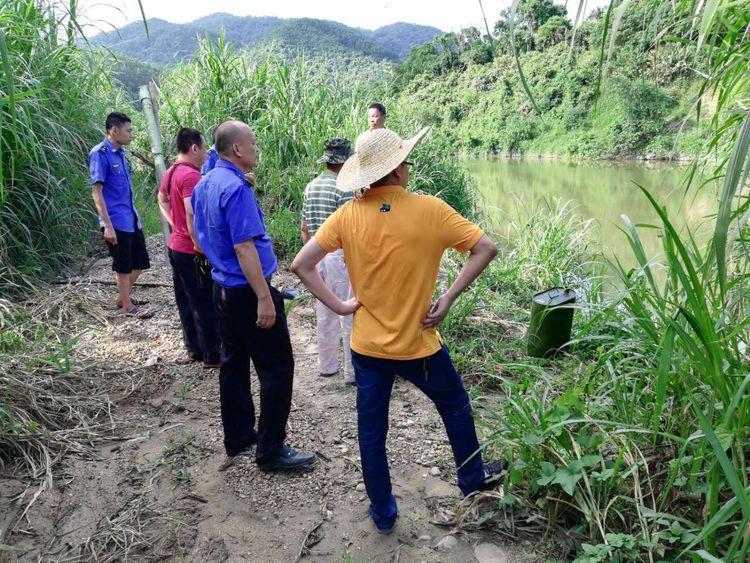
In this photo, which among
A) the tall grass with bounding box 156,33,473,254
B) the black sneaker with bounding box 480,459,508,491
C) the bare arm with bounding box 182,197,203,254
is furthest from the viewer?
the tall grass with bounding box 156,33,473,254

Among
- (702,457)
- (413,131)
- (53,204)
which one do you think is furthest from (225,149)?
(413,131)

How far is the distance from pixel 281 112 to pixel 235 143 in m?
5.32

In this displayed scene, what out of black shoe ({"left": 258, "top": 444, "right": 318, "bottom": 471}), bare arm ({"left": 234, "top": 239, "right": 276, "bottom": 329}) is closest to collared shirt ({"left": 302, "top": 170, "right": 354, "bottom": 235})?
bare arm ({"left": 234, "top": 239, "right": 276, "bottom": 329})

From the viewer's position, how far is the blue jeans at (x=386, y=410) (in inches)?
79.0

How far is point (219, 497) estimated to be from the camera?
2359 mm

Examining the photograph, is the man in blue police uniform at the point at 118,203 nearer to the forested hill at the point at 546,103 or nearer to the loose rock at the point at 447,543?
the loose rock at the point at 447,543

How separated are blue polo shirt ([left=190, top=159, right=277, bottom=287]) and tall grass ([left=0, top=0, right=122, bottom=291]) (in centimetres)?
272

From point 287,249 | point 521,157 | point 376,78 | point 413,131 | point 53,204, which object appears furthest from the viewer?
point 521,157

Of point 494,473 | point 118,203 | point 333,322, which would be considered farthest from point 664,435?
point 118,203

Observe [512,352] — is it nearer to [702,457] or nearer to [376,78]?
[702,457]

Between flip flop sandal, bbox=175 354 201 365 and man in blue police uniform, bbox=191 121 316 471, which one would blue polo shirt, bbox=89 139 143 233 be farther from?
man in blue police uniform, bbox=191 121 316 471

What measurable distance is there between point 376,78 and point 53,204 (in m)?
5.85

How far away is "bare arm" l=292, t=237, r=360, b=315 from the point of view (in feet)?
6.54

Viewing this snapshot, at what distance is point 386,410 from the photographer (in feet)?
6.83
